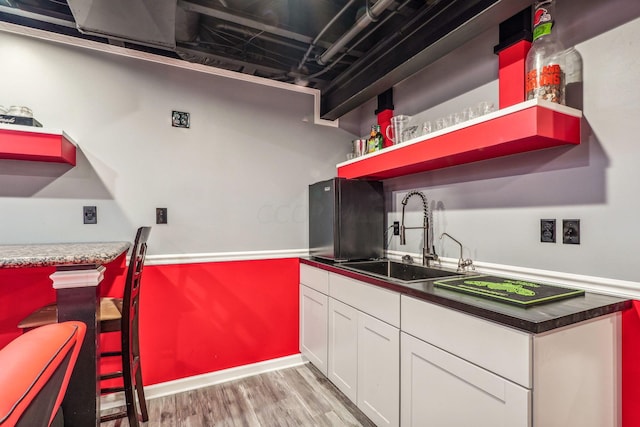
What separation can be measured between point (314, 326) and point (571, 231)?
175 cm

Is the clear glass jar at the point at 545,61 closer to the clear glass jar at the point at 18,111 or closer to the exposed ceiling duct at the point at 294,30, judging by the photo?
the exposed ceiling duct at the point at 294,30

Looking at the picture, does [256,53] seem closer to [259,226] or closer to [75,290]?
[259,226]

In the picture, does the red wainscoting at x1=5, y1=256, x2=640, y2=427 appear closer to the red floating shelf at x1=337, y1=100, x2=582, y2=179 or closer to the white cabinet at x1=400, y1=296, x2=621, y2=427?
the red floating shelf at x1=337, y1=100, x2=582, y2=179

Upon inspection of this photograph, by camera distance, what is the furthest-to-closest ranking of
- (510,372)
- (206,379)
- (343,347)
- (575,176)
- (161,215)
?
(206,379) → (161,215) → (343,347) → (575,176) → (510,372)

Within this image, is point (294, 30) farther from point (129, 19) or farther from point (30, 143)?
point (30, 143)

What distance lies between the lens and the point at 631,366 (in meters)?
1.30

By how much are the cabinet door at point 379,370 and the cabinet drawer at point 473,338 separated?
0.18m

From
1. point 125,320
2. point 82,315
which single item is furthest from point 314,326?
point 82,315

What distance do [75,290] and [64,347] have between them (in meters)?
0.84

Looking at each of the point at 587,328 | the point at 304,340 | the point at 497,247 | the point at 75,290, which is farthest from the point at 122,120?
the point at 587,328

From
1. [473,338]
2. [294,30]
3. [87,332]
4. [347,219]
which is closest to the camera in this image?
[473,338]

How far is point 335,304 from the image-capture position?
85.9 inches

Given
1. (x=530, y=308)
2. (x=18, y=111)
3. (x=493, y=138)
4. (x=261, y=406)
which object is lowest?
(x=261, y=406)

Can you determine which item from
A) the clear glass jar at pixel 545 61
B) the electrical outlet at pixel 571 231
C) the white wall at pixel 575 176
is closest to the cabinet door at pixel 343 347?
the white wall at pixel 575 176
